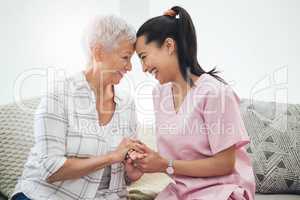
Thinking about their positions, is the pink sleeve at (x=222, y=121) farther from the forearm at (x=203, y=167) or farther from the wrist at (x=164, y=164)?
the wrist at (x=164, y=164)

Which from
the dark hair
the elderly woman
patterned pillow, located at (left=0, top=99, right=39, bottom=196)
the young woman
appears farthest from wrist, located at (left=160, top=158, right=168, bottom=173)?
patterned pillow, located at (left=0, top=99, right=39, bottom=196)

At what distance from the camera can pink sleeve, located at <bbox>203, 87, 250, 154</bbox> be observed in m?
1.41

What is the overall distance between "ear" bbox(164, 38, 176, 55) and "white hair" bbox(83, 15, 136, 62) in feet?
0.44

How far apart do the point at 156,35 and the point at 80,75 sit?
322 millimetres

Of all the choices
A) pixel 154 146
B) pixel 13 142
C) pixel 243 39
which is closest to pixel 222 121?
pixel 154 146

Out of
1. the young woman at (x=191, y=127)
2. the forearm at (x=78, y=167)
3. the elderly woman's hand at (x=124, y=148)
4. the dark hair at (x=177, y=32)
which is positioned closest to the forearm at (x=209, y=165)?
the young woman at (x=191, y=127)

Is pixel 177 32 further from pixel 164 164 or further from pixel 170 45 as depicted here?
pixel 164 164

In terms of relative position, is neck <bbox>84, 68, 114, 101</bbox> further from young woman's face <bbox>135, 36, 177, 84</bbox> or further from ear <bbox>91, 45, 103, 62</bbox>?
young woman's face <bbox>135, 36, 177, 84</bbox>

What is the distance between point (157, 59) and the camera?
1.50 metres

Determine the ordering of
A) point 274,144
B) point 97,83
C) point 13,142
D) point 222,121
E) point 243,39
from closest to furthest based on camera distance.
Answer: point 222,121 → point 97,83 → point 13,142 → point 274,144 → point 243,39

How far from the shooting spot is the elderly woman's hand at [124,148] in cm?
145

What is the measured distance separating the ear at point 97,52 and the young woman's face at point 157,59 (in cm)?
14

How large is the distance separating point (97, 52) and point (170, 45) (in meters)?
0.27

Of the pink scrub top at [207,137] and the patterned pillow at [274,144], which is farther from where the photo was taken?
the patterned pillow at [274,144]
